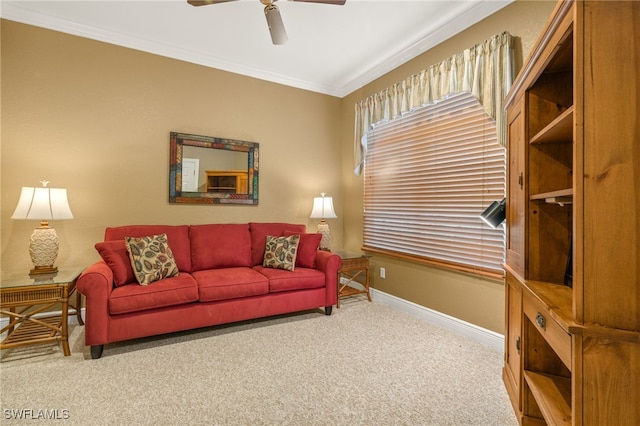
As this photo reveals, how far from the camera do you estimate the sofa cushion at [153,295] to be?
2.34 m

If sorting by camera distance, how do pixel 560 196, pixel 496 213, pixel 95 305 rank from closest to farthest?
pixel 560 196 → pixel 496 213 → pixel 95 305

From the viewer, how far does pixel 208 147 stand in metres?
3.66

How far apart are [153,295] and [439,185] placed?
274 centimetres

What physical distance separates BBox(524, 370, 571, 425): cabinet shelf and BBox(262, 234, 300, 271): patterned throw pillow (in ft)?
7.12

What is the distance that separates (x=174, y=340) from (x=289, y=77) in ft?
11.0

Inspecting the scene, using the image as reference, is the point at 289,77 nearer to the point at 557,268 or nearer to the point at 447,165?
the point at 447,165

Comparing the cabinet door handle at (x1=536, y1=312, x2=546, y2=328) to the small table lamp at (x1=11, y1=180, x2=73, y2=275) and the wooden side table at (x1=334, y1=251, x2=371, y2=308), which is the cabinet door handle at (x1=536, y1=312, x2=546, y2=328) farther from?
the small table lamp at (x1=11, y1=180, x2=73, y2=275)

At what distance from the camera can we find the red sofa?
2326 millimetres

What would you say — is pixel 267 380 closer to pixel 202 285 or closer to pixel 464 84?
pixel 202 285

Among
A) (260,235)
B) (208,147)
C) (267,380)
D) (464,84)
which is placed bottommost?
(267,380)

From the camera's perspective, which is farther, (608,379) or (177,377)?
(177,377)

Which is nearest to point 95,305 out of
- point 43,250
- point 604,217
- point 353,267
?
point 43,250

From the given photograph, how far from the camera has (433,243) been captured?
Result: 10.2 feet

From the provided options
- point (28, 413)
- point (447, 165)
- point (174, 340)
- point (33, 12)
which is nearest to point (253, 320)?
point (174, 340)
